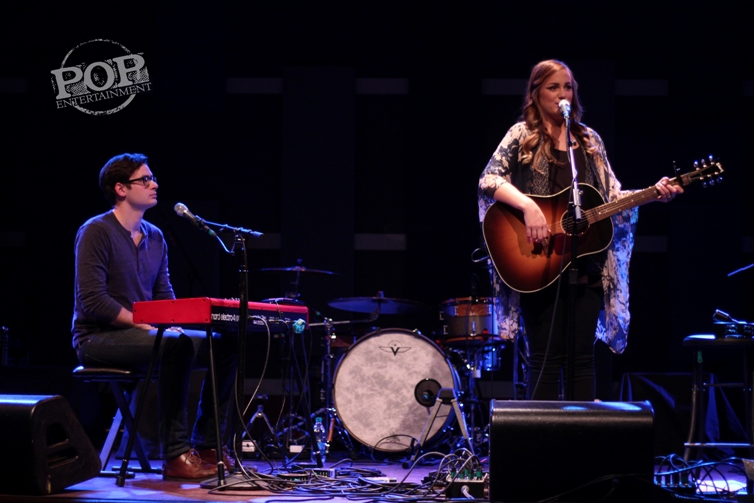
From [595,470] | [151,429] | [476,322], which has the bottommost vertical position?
[151,429]

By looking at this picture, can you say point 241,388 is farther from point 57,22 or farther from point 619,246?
point 57,22

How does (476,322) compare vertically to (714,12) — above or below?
below

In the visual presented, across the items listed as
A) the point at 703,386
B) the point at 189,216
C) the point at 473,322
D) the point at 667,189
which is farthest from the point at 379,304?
the point at 667,189

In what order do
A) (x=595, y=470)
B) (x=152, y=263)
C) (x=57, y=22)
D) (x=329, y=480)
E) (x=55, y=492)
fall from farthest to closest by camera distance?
1. (x=57, y=22)
2. (x=152, y=263)
3. (x=329, y=480)
4. (x=55, y=492)
5. (x=595, y=470)

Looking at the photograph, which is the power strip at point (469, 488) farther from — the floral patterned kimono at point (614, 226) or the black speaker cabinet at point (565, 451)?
the floral patterned kimono at point (614, 226)

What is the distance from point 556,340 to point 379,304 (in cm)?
230

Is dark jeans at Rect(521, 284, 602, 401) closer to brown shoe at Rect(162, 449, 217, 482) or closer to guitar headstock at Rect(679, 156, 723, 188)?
guitar headstock at Rect(679, 156, 723, 188)

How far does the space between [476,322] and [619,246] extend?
2026mm

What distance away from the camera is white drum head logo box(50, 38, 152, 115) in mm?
6887

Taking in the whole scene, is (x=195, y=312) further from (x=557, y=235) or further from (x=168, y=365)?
(x=557, y=235)

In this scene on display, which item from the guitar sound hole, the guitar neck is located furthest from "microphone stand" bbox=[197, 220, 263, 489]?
the guitar neck

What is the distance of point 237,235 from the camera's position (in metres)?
3.32

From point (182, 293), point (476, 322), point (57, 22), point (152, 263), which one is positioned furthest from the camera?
point (57, 22)

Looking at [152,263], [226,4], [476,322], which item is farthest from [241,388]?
[226,4]
